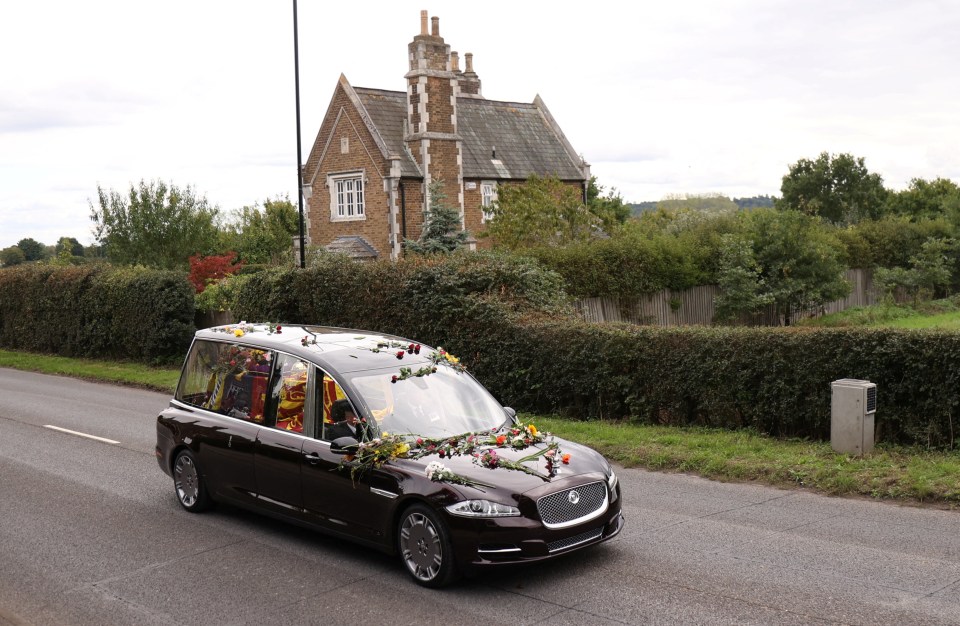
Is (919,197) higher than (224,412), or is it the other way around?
(919,197)

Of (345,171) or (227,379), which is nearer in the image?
(227,379)

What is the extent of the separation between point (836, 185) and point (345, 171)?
200ft

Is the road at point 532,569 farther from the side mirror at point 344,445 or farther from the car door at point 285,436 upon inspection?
the side mirror at point 344,445

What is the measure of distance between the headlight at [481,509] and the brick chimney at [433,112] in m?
31.2

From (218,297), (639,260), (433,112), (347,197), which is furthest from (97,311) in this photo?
(639,260)

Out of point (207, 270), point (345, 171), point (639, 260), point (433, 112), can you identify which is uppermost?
point (433, 112)

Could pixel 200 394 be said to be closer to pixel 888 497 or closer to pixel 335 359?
pixel 335 359

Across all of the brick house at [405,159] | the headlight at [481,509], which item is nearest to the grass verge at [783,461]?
the headlight at [481,509]

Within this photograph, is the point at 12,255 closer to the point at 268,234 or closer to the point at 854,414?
the point at 268,234

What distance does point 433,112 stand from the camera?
3741 cm

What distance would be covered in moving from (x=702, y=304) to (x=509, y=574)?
2285cm

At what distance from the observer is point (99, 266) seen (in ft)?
98.3

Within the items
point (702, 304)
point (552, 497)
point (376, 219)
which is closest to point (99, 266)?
point (376, 219)

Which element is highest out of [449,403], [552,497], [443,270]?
[443,270]
